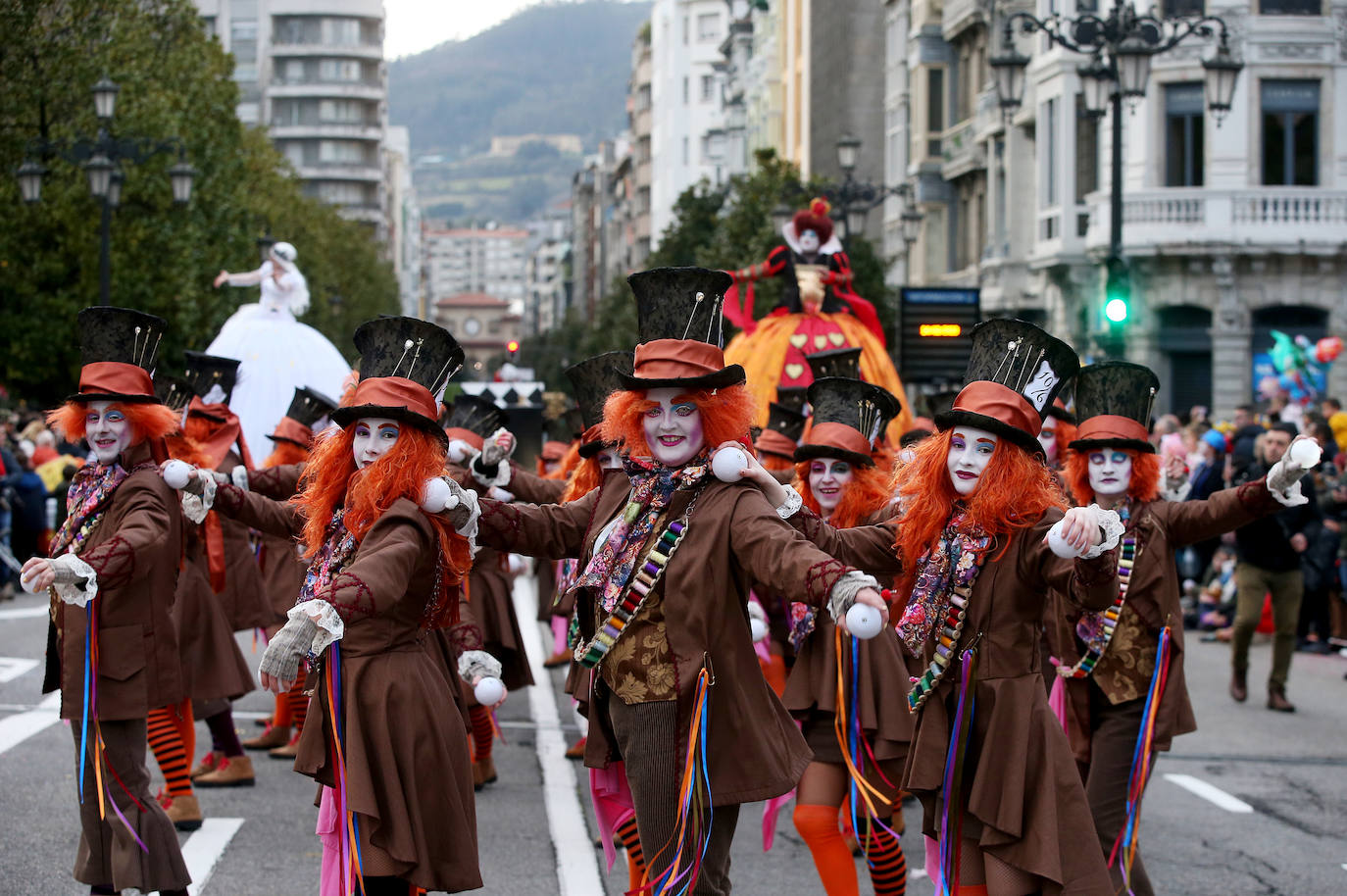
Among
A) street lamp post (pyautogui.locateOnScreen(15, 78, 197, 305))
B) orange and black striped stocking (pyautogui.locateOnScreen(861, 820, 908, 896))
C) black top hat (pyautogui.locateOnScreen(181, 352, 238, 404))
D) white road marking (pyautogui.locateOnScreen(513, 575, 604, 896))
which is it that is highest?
street lamp post (pyautogui.locateOnScreen(15, 78, 197, 305))

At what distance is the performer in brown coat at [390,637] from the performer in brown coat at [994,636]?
1.47m

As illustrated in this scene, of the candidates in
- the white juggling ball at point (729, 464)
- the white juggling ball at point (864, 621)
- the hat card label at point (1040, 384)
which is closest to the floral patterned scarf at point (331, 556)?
the white juggling ball at point (729, 464)

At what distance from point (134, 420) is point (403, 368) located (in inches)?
62.6

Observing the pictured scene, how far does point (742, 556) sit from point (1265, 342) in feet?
85.1

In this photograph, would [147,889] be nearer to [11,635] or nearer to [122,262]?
[11,635]

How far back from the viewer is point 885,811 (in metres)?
6.66

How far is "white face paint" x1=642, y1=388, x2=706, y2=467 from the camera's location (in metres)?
5.53

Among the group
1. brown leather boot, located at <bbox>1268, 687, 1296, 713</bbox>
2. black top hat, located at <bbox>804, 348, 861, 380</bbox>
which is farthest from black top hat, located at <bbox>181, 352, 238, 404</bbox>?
brown leather boot, located at <bbox>1268, 687, 1296, 713</bbox>

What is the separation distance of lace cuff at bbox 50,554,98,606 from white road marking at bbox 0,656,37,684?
7.53 m

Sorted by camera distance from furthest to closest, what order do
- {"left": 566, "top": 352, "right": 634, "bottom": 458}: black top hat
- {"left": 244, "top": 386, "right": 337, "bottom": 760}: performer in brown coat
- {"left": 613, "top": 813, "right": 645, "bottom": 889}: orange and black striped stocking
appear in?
{"left": 244, "top": 386, "right": 337, "bottom": 760}: performer in brown coat
{"left": 566, "top": 352, "right": 634, "bottom": 458}: black top hat
{"left": 613, "top": 813, "right": 645, "bottom": 889}: orange and black striped stocking

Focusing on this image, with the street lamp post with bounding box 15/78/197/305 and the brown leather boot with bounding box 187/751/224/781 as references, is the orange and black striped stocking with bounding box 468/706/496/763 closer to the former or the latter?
the brown leather boot with bounding box 187/751/224/781

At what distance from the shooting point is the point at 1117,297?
1639 cm

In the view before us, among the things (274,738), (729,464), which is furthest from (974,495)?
(274,738)

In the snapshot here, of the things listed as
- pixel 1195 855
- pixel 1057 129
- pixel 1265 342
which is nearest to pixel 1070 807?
pixel 1195 855
